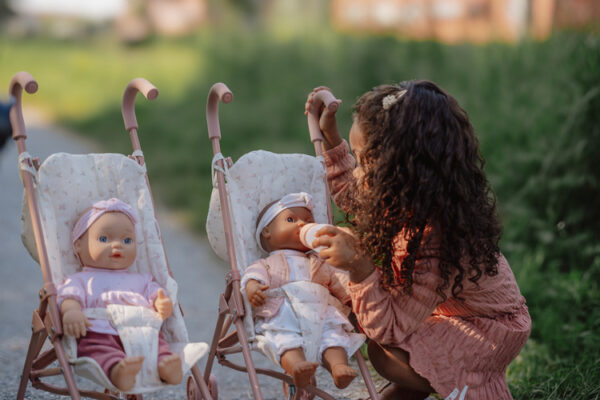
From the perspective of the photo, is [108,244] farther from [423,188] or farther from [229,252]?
[423,188]

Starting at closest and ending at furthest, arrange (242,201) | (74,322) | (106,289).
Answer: (74,322) < (106,289) < (242,201)

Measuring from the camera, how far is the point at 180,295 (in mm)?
5090

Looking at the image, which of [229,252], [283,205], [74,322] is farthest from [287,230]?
[74,322]

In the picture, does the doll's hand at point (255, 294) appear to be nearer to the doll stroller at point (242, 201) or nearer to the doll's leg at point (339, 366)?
the doll stroller at point (242, 201)

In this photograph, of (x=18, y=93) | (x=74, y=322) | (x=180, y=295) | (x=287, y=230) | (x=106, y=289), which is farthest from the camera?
(x=180, y=295)

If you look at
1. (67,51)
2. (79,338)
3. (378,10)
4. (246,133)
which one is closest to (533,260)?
(79,338)

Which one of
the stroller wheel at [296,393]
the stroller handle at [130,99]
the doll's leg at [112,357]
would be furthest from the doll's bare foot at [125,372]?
the stroller handle at [130,99]

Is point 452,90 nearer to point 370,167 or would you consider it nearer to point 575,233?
point 575,233

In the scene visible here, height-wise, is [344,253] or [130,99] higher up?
[130,99]

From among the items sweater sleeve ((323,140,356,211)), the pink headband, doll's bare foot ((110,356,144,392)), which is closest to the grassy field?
sweater sleeve ((323,140,356,211))

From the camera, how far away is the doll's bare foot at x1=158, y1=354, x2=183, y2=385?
7.81 feet

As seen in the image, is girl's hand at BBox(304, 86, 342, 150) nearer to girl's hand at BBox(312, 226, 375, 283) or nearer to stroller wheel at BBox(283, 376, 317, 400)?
girl's hand at BBox(312, 226, 375, 283)

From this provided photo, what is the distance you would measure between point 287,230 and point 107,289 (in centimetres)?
78

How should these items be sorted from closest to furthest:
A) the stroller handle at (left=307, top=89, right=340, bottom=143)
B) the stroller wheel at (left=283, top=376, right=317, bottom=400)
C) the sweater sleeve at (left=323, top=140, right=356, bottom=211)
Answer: the stroller wheel at (left=283, top=376, right=317, bottom=400) → the stroller handle at (left=307, top=89, right=340, bottom=143) → the sweater sleeve at (left=323, top=140, right=356, bottom=211)
